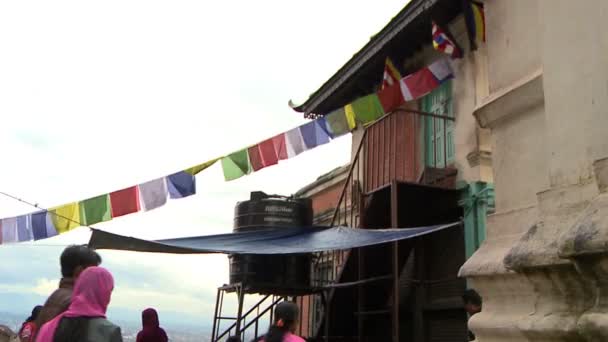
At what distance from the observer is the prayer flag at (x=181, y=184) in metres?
10.5

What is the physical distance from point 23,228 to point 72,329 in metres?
9.24

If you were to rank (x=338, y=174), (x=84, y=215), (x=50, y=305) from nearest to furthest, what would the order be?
1. (x=50, y=305)
2. (x=84, y=215)
3. (x=338, y=174)

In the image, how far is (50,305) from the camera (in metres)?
2.96

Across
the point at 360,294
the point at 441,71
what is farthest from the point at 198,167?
the point at 441,71

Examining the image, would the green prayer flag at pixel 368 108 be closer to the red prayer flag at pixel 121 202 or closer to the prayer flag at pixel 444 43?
the prayer flag at pixel 444 43

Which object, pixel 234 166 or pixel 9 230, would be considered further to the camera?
pixel 9 230

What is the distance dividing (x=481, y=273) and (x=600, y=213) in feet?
2.69

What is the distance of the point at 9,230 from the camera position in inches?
443

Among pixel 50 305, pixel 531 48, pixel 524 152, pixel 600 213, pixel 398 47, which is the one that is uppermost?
pixel 398 47

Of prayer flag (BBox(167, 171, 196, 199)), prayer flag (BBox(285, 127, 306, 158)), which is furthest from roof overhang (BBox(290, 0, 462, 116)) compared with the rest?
prayer flag (BBox(167, 171, 196, 199))

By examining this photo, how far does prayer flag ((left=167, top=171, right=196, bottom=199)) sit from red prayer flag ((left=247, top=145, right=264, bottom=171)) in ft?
3.37

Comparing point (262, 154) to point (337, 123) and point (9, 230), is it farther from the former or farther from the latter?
point (9, 230)

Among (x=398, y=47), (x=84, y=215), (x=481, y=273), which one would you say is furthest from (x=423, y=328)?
(x=481, y=273)

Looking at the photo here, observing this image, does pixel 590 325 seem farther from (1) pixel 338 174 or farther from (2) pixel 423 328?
(1) pixel 338 174
